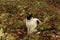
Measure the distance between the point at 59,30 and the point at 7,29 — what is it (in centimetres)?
226

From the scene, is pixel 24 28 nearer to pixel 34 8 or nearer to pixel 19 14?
pixel 19 14

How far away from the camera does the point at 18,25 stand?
8273mm

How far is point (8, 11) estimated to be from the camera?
981cm

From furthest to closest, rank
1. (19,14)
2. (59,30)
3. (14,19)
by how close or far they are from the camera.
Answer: (19,14)
(14,19)
(59,30)

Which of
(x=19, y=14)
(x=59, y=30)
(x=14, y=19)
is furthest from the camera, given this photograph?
(x=19, y=14)

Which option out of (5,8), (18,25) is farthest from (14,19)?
(5,8)

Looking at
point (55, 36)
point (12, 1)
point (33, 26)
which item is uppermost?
point (12, 1)

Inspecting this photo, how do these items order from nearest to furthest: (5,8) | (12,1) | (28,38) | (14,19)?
(28,38), (14,19), (5,8), (12,1)

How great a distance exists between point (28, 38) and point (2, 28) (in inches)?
53.8

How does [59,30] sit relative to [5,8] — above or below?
below

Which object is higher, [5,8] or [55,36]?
[5,8]

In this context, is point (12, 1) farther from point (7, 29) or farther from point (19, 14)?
point (7, 29)

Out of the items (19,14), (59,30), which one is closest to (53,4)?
(19,14)

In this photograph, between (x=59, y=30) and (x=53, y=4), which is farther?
(x=53, y=4)
